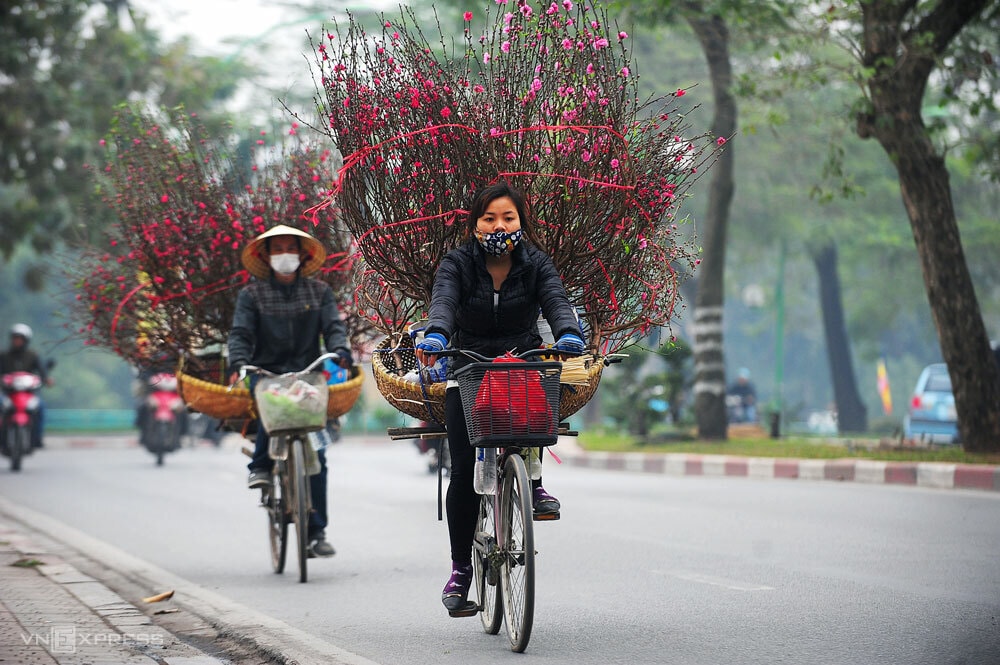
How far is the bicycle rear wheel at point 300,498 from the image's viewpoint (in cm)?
784

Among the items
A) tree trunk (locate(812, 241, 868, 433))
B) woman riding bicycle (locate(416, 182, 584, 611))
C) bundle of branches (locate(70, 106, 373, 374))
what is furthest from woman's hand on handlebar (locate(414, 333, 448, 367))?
tree trunk (locate(812, 241, 868, 433))

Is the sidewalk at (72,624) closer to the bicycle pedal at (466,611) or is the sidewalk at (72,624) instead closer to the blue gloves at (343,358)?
the bicycle pedal at (466,611)

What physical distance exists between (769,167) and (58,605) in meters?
29.3

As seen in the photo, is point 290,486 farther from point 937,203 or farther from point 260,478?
point 937,203

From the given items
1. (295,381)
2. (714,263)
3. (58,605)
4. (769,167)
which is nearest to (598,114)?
(295,381)

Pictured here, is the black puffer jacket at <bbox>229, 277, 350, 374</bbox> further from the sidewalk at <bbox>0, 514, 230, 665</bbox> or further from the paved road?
the sidewalk at <bbox>0, 514, 230, 665</bbox>

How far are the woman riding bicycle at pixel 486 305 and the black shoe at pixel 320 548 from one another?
2.45 m

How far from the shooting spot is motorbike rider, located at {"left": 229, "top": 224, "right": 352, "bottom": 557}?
8.22 meters

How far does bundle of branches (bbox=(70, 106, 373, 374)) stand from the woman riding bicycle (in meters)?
3.50

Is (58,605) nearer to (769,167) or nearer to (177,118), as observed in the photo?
(177,118)

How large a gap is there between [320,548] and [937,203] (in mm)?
8742

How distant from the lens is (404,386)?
20.1ft

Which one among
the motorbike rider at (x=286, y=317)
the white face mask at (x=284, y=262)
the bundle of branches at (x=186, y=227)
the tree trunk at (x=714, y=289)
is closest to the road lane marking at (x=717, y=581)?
the motorbike rider at (x=286, y=317)

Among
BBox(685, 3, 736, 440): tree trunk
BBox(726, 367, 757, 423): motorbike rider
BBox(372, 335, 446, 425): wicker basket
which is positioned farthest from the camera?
BBox(726, 367, 757, 423): motorbike rider
